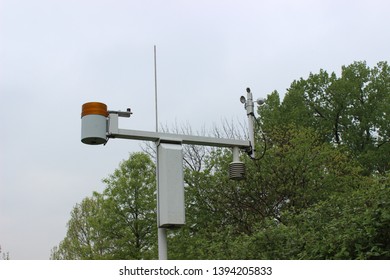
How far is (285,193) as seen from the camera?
17.0m

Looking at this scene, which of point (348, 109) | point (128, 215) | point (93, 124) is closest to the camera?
point (93, 124)

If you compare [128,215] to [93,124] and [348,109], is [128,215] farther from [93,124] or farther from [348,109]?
[93,124]

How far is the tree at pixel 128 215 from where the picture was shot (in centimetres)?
2056

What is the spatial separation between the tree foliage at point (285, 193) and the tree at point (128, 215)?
0.14 feet

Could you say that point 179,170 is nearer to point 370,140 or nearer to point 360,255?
point 360,255

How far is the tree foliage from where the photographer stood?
23.4ft

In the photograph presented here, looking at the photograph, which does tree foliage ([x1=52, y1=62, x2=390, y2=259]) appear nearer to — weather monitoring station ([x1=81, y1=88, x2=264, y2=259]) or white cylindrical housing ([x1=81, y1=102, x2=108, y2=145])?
weather monitoring station ([x1=81, y1=88, x2=264, y2=259])

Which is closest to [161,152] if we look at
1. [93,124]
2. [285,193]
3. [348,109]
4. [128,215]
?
[93,124]

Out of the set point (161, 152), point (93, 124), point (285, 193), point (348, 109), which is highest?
point (348, 109)

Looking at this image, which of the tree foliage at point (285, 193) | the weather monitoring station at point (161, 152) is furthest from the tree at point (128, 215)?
the weather monitoring station at point (161, 152)

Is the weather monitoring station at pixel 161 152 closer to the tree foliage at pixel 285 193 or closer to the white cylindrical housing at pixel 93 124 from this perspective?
the white cylindrical housing at pixel 93 124

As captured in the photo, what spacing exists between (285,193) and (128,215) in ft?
23.5

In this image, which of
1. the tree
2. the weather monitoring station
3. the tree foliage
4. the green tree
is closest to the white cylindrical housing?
the weather monitoring station

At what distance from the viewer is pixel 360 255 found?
5.93 meters
